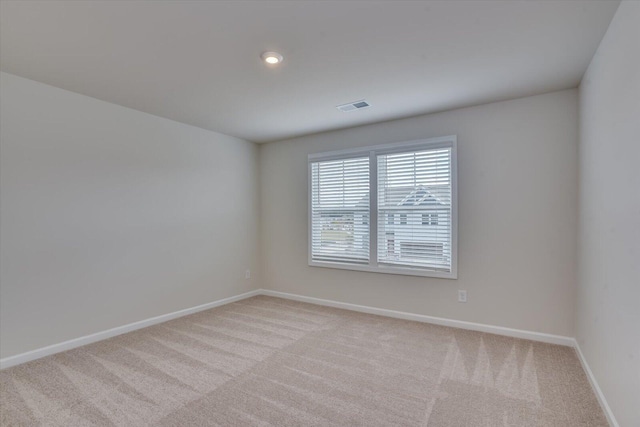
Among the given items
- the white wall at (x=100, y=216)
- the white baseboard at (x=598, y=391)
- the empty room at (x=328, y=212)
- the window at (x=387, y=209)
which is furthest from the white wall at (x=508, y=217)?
the white wall at (x=100, y=216)

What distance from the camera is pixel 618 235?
187cm

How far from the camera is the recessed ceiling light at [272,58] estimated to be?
2.35 m

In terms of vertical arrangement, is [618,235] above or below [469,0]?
below

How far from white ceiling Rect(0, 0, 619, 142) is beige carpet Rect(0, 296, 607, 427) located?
246cm

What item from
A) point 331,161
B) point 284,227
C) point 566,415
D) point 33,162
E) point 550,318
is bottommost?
point 566,415

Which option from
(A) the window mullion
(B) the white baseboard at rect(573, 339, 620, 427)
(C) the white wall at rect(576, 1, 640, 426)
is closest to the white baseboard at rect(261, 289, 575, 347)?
(B) the white baseboard at rect(573, 339, 620, 427)

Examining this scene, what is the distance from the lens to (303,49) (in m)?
2.29

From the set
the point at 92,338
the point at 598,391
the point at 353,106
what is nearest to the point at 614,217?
the point at 598,391

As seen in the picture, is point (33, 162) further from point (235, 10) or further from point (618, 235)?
point (618, 235)

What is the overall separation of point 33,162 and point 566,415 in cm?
454

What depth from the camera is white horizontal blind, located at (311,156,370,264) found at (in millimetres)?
4262

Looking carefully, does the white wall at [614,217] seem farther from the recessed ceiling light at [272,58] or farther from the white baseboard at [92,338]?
the white baseboard at [92,338]

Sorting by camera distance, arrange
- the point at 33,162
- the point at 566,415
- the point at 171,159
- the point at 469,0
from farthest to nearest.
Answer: the point at 171,159, the point at 33,162, the point at 566,415, the point at 469,0

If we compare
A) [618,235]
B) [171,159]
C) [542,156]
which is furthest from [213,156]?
[618,235]
